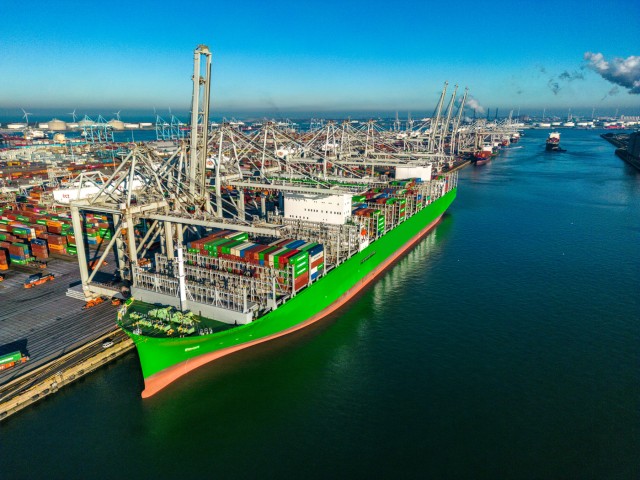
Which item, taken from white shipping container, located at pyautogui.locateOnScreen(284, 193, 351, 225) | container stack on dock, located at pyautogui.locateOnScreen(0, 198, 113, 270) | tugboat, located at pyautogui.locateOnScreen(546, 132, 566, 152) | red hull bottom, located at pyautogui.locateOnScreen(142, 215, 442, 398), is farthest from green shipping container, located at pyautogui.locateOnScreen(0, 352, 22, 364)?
tugboat, located at pyautogui.locateOnScreen(546, 132, 566, 152)

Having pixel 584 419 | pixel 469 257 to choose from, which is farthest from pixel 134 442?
pixel 469 257

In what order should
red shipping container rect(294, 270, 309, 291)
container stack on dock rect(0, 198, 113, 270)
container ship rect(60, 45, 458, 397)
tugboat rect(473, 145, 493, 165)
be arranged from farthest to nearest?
tugboat rect(473, 145, 493, 165) < container stack on dock rect(0, 198, 113, 270) < red shipping container rect(294, 270, 309, 291) < container ship rect(60, 45, 458, 397)

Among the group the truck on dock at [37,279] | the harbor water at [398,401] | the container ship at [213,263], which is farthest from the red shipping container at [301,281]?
the truck on dock at [37,279]

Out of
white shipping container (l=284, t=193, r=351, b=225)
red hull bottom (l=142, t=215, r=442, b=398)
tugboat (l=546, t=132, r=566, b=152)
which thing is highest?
tugboat (l=546, t=132, r=566, b=152)

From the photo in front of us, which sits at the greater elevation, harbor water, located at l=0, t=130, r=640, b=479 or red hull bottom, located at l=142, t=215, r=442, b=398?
red hull bottom, located at l=142, t=215, r=442, b=398

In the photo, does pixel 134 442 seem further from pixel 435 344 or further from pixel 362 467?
pixel 435 344

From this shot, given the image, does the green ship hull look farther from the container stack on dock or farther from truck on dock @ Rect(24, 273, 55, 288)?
the container stack on dock

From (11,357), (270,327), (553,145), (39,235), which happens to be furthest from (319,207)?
(553,145)
